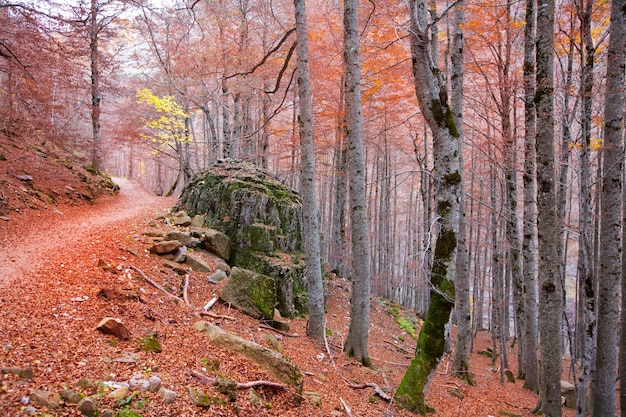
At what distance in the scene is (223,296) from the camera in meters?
6.18

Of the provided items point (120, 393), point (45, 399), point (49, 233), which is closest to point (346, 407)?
point (120, 393)

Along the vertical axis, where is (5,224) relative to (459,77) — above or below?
below

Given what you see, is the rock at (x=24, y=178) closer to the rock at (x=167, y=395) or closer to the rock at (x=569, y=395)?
the rock at (x=167, y=395)

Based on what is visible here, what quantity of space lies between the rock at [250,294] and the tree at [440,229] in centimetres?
275

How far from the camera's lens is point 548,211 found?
5.34m

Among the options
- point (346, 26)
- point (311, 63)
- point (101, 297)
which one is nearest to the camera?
point (101, 297)

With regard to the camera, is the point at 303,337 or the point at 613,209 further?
the point at 303,337

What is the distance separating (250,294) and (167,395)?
355cm

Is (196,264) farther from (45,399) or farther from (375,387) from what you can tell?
(45,399)

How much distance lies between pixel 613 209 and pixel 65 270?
8.38 meters

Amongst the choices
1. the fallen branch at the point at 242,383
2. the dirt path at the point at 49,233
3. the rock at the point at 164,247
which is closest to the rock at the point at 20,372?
the fallen branch at the point at 242,383

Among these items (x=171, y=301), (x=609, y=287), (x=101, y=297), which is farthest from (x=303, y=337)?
(x=609, y=287)

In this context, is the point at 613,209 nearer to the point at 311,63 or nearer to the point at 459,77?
the point at 459,77

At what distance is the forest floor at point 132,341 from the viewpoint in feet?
9.47
